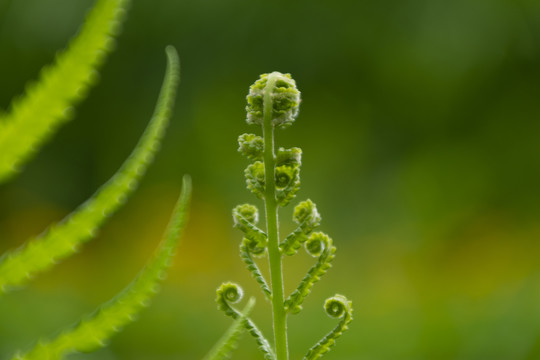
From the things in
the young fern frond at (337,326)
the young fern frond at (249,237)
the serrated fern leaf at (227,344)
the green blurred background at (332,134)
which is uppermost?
the green blurred background at (332,134)

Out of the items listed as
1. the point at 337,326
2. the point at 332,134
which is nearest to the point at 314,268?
the point at 337,326

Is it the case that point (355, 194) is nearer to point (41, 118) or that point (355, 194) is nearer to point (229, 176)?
point (229, 176)

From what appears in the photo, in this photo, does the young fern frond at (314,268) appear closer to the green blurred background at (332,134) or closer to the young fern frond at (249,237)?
the young fern frond at (249,237)

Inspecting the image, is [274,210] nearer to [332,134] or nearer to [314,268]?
[314,268]

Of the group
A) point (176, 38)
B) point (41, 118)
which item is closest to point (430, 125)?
point (176, 38)

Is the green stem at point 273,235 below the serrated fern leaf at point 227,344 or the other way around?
the other way around

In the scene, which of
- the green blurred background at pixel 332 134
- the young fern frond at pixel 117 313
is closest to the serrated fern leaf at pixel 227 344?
the young fern frond at pixel 117 313

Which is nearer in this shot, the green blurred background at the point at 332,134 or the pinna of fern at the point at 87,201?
the pinna of fern at the point at 87,201
